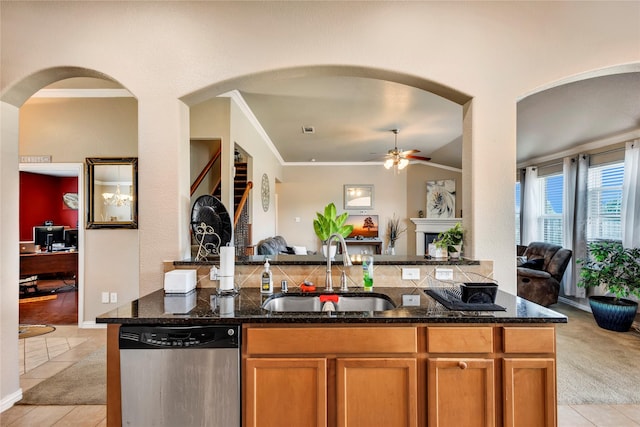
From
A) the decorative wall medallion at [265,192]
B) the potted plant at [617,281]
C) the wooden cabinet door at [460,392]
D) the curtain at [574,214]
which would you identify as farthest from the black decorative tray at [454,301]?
the decorative wall medallion at [265,192]

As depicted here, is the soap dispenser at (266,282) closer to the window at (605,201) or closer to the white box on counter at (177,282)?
the white box on counter at (177,282)

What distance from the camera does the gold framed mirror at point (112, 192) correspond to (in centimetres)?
379

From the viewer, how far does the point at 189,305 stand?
1.78m

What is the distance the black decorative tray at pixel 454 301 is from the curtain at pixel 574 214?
416cm

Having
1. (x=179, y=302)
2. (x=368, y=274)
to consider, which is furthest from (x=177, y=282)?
(x=368, y=274)

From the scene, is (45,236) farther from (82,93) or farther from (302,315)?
(302,315)

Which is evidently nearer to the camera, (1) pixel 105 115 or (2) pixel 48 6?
(2) pixel 48 6

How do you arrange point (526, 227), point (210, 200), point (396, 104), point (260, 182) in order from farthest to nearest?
point (526, 227) → point (260, 182) → point (396, 104) → point (210, 200)

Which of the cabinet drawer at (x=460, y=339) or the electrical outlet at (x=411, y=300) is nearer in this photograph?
the cabinet drawer at (x=460, y=339)

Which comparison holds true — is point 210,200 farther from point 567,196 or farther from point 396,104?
point 567,196

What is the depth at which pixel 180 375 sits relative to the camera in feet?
5.06

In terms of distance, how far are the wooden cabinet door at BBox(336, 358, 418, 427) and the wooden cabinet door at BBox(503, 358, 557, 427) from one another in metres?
0.45

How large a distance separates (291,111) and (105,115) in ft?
7.48

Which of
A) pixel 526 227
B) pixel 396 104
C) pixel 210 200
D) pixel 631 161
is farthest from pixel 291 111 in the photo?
pixel 526 227
